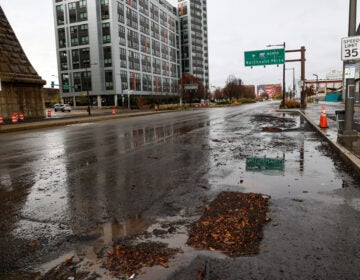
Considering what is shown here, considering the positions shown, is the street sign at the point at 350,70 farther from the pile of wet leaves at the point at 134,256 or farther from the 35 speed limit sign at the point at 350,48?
the pile of wet leaves at the point at 134,256

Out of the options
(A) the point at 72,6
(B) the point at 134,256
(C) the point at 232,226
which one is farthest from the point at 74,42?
(B) the point at 134,256

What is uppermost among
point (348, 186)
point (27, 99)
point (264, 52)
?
point (264, 52)

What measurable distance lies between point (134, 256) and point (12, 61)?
3690 cm

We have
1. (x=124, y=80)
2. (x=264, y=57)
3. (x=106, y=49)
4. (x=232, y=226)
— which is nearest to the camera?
(x=232, y=226)

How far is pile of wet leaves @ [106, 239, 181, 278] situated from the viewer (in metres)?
3.18

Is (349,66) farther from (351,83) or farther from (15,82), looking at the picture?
(15,82)

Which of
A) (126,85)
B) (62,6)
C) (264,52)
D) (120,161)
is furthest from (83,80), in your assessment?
(120,161)

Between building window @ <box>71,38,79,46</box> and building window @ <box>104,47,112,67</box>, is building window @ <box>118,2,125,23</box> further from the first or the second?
building window @ <box>71,38,79,46</box>

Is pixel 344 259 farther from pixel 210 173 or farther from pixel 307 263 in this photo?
pixel 210 173

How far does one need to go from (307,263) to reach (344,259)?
421 millimetres

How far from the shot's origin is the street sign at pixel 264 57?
40.4 meters

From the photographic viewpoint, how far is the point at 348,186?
19.9 feet

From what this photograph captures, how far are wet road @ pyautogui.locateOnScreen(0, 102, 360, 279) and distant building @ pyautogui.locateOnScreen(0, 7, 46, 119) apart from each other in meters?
26.5

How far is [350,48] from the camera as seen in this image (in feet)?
36.2
